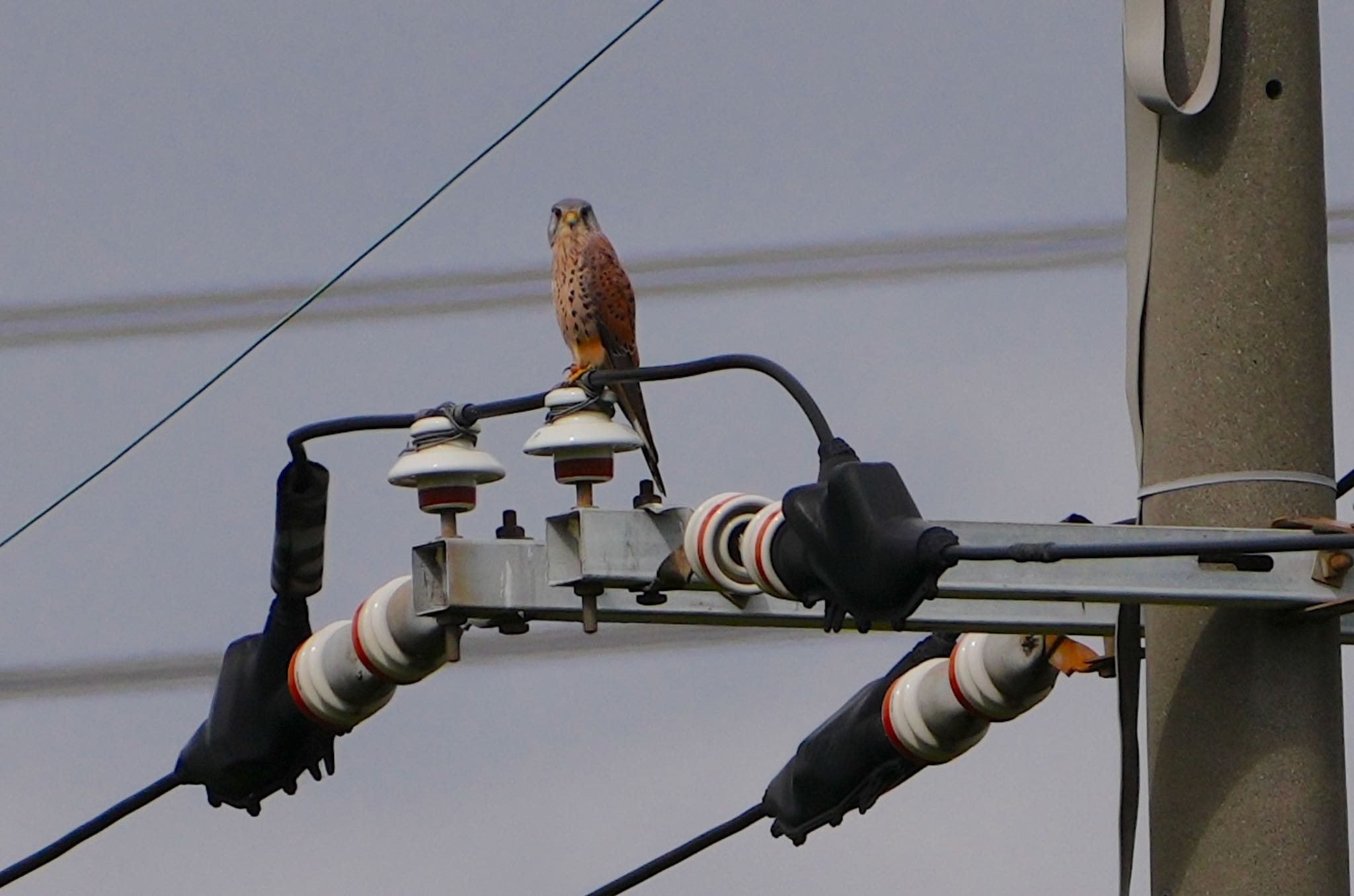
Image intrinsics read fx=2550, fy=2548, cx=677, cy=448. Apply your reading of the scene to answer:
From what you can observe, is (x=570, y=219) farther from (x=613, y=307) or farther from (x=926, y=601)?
(x=926, y=601)

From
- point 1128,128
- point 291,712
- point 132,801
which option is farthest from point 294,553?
point 1128,128

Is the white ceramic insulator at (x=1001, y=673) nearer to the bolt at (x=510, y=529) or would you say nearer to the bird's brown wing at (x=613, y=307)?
the bolt at (x=510, y=529)

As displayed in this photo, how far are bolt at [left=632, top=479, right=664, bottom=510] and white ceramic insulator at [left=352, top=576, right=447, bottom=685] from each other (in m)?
0.44

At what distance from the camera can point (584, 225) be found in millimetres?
6887

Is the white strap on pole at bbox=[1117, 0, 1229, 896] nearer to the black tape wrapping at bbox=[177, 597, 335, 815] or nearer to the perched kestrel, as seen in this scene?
the black tape wrapping at bbox=[177, 597, 335, 815]

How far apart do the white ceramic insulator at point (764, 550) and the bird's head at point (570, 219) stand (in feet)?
12.2

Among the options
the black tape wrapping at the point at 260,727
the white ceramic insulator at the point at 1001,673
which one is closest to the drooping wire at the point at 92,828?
the black tape wrapping at the point at 260,727

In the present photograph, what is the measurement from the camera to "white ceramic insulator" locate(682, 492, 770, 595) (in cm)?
326

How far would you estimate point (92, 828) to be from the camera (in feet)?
15.2

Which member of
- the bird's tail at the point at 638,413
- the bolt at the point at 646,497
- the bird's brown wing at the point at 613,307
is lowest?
the bolt at the point at 646,497

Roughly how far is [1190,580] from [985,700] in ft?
2.26

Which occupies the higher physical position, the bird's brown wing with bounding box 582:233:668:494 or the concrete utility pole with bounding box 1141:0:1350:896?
the bird's brown wing with bounding box 582:233:668:494

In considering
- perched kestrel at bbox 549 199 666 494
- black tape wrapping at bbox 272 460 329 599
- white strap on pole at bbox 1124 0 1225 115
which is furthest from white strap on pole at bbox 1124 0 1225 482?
perched kestrel at bbox 549 199 666 494

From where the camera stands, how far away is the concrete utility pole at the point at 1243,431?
3.31 meters
